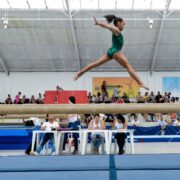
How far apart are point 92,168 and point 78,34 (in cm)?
1436

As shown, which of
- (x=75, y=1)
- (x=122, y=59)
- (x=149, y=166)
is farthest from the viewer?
(x=75, y=1)

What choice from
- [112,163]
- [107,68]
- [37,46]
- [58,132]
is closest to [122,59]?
[112,163]

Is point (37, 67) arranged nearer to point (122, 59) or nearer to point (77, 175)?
point (122, 59)

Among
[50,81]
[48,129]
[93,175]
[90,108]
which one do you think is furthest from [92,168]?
[50,81]

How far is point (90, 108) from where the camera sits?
351 cm

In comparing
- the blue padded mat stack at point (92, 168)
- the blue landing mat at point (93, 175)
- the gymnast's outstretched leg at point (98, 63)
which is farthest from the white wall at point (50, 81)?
the blue landing mat at point (93, 175)

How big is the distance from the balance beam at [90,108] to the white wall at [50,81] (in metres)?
16.8

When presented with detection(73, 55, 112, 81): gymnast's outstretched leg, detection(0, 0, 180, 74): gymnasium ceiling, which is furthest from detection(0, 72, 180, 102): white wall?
detection(73, 55, 112, 81): gymnast's outstretched leg

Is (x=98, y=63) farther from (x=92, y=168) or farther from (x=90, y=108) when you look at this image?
(x=92, y=168)

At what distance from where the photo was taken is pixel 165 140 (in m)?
13.3

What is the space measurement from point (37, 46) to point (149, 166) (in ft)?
50.8

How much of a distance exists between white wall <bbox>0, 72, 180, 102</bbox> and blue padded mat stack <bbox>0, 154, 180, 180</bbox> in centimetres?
1568

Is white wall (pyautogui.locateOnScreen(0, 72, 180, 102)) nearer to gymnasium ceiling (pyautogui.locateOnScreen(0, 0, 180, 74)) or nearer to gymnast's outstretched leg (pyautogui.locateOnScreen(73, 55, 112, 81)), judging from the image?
gymnasium ceiling (pyautogui.locateOnScreen(0, 0, 180, 74))

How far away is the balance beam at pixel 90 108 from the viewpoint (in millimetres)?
3486
